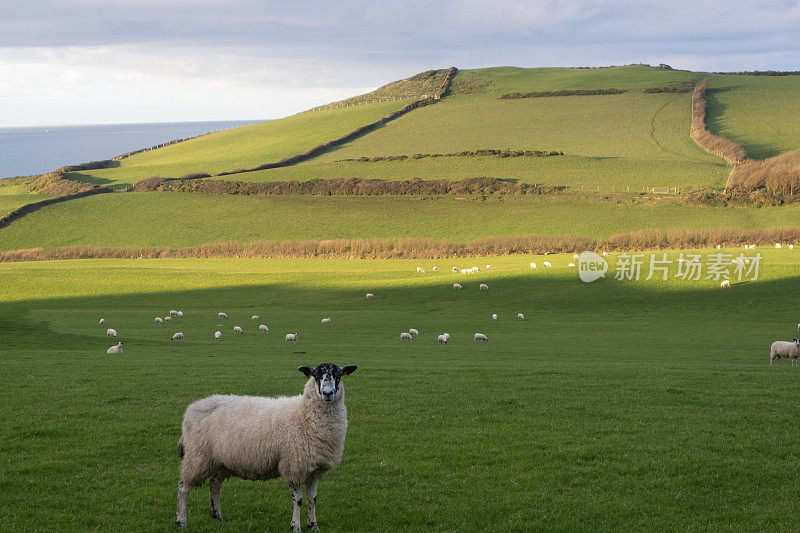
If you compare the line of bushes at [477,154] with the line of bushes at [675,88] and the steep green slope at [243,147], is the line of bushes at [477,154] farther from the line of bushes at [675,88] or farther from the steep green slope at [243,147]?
the line of bushes at [675,88]

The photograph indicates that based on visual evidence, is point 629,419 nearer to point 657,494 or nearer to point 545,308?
point 657,494

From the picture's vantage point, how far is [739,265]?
53406mm

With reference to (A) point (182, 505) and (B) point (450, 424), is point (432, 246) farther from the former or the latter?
(A) point (182, 505)

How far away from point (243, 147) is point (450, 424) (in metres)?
129

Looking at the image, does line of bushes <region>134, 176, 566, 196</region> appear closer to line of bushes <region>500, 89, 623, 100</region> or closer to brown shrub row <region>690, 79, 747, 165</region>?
brown shrub row <region>690, 79, 747, 165</region>

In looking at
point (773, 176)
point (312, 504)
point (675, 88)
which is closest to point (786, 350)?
point (312, 504)

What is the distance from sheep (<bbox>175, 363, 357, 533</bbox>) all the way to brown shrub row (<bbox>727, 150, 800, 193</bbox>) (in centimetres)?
8330

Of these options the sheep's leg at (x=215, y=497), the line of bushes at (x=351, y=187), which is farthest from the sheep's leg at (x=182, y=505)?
the line of bushes at (x=351, y=187)

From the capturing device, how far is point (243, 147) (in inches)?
5428

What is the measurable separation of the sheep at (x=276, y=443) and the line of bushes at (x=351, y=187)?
82.0 meters

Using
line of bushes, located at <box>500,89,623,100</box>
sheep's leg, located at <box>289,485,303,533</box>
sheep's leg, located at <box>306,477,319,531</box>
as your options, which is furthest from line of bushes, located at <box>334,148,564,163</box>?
sheep's leg, located at <box>289,485,303,533</box>

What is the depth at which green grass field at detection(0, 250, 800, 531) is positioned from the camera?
1057cm

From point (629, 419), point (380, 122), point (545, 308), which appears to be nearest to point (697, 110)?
point (380, 122)

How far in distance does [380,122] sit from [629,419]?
129105mm
